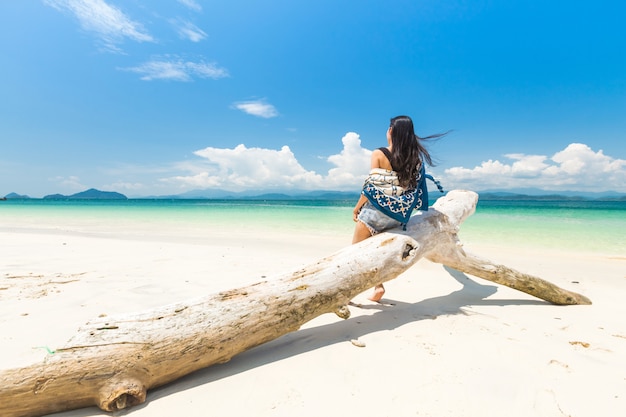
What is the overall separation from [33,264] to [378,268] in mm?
6809

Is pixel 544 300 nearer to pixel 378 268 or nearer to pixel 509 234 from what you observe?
pixel 378 268

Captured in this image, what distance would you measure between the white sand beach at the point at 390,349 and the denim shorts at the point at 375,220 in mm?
1095

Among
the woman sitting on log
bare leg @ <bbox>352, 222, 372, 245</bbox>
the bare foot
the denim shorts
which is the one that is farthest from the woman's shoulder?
the bare foot

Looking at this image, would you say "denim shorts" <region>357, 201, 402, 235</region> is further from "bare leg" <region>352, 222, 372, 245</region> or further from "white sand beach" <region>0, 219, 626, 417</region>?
"white sand beach" <region>0, 219, 626, 417</region>

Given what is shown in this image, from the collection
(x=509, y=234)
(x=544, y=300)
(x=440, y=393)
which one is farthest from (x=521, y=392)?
(x=509, y=234)

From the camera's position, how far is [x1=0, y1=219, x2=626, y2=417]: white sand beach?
2057 mm

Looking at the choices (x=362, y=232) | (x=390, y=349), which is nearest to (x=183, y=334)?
(x=390, y=349)

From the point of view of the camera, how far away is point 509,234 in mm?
13039

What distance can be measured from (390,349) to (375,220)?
152cm

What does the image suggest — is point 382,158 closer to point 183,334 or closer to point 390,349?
point 390,349

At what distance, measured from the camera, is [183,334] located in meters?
2.27

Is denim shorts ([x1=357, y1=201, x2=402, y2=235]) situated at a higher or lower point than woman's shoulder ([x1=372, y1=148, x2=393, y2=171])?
lower

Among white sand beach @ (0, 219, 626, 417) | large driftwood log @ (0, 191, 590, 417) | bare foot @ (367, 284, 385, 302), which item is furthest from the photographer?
bare foot @ (367, 284, 385, 302)

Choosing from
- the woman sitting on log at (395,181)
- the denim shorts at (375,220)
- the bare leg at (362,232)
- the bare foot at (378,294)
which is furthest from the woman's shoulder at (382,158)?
the bare foot at (378,294)
